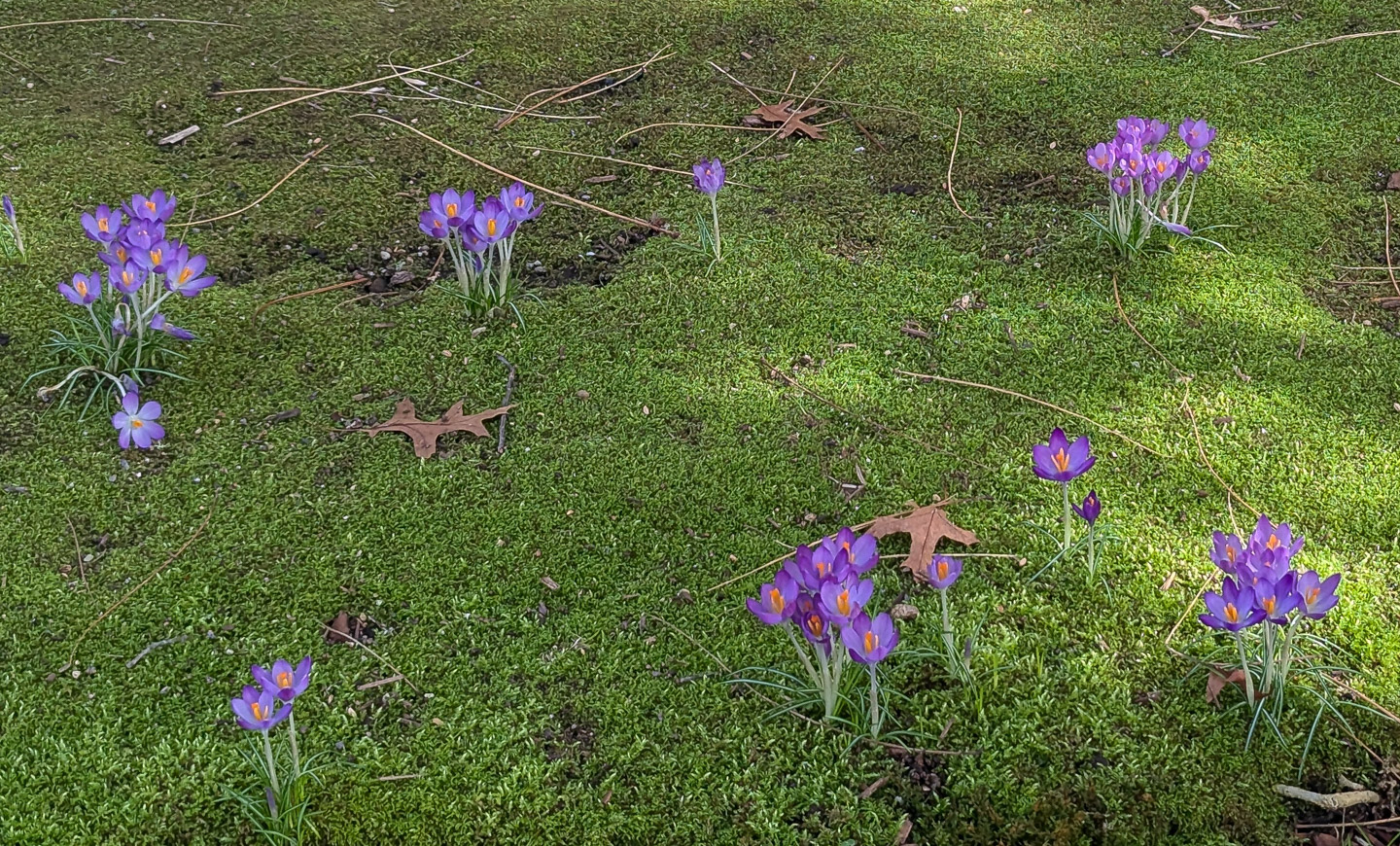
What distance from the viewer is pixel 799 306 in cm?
254

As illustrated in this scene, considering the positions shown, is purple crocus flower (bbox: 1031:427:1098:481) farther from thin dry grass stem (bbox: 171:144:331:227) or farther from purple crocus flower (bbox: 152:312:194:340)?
thin dry grass stem (bbox: 171:144:331:227)

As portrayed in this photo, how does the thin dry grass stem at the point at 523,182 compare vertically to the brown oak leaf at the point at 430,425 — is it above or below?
above

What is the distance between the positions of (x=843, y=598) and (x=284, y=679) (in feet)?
2.67

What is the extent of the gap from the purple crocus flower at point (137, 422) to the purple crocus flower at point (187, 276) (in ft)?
0.83

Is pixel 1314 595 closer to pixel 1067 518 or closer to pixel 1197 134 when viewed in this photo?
pixel 1067 518

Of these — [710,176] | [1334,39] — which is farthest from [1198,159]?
[1334,39]

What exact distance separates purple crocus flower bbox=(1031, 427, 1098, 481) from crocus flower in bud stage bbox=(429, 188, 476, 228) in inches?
53.6

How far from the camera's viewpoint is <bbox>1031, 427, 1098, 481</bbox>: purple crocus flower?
172 centimetres

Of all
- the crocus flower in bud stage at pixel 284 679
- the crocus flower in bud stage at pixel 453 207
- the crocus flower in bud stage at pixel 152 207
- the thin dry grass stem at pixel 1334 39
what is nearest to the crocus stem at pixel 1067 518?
the crocus flower in bud stage at pixel 284 679

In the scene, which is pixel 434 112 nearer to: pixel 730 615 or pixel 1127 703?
pixel 730 615

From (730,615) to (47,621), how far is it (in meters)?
1.17

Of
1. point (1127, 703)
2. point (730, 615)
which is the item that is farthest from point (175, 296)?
point (1127, 703)

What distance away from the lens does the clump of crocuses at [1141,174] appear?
8.01 feet

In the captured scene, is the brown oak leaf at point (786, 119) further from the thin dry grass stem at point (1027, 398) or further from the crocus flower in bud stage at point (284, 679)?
the crocus flower in bud stage at point (284, 679)
